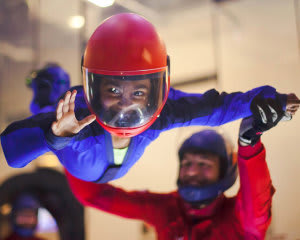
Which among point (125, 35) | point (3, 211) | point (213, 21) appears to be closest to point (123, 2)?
point (213, 21)

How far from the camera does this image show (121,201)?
4.34ft

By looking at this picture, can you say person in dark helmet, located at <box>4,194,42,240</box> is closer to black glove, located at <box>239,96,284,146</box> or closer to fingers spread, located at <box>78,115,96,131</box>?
fingers spread, located at <box>78,115,96,131</box>

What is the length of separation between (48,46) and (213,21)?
775mm

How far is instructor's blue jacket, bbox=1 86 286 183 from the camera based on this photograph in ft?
2.36

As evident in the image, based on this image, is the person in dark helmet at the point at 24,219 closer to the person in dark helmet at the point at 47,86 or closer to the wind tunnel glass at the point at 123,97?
the person in dark helmet at the point at 47,86

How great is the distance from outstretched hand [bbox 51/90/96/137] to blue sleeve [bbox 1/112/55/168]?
0.05 meters

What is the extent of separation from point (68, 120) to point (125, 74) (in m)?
0.14

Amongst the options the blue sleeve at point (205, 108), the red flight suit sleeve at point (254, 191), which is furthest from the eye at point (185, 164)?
the blue sleeve at point (205, 108)

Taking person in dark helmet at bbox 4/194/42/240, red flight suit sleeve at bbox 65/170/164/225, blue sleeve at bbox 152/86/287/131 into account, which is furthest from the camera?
person in dark helmet at bbox 4/194/42/240

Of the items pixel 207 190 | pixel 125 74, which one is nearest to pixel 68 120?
pixel 125 74

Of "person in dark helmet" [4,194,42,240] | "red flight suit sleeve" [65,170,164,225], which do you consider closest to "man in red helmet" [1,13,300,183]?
"red flight suit sleeve" [65,170,164,225]

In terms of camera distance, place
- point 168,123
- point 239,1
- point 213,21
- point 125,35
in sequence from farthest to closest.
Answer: point 213,21, point 239,1, point 168,123, point 125,35

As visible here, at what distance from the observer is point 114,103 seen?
2.27 ft

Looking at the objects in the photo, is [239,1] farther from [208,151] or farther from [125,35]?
[125,35]
